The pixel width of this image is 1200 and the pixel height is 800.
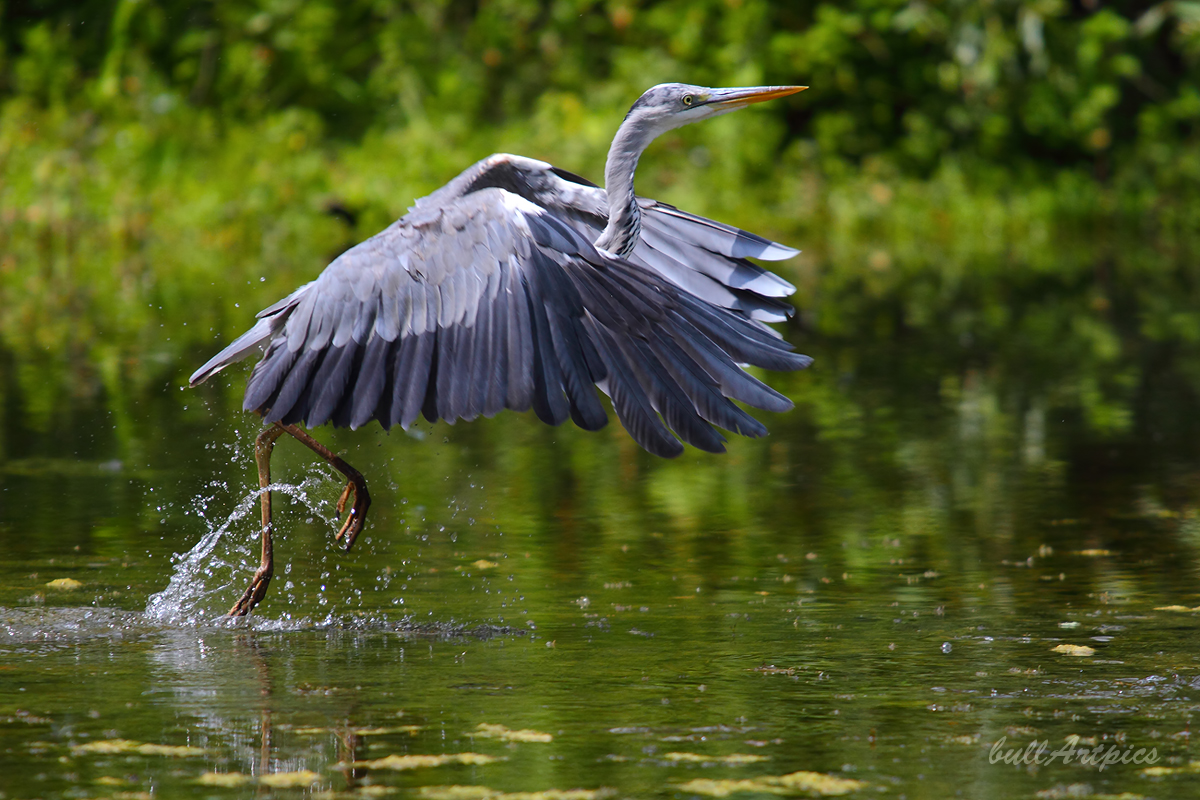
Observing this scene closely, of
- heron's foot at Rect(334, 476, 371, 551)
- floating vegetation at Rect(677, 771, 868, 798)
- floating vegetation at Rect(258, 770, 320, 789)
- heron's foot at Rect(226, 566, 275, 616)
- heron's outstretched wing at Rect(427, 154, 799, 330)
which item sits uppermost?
heron's outstretched wing at Rect(427, 154, 799, 330)

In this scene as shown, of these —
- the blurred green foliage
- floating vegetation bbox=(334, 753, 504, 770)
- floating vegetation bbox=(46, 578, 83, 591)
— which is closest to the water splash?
floating vegetation bbox=(46, 578, 83, 591)

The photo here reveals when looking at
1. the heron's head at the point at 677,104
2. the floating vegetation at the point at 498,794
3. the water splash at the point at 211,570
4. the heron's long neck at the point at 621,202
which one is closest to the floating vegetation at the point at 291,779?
the floating vegetation at the point at 498,794

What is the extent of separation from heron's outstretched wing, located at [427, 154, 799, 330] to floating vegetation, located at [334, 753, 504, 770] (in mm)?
2745

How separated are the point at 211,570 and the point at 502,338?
1.80 m

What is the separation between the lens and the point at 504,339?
561cm

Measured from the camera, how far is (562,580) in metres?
6.38

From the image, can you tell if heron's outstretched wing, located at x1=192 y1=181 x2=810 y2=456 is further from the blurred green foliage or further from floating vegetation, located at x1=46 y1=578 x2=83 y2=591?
the blurred green foliage

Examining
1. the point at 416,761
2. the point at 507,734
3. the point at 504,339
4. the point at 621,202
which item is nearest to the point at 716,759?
the point at 507,734

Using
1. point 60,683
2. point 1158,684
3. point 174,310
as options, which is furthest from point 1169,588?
point 174,310

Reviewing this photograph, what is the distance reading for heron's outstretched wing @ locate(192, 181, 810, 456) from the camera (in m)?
5.43

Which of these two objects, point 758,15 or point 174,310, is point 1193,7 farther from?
point 174,310

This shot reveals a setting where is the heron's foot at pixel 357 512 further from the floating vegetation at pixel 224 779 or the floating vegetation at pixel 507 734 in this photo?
the floating vegetation at pixel 224 779

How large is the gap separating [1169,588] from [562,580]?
6.89ft

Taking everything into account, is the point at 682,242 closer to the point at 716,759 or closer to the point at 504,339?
the point at 504,339
